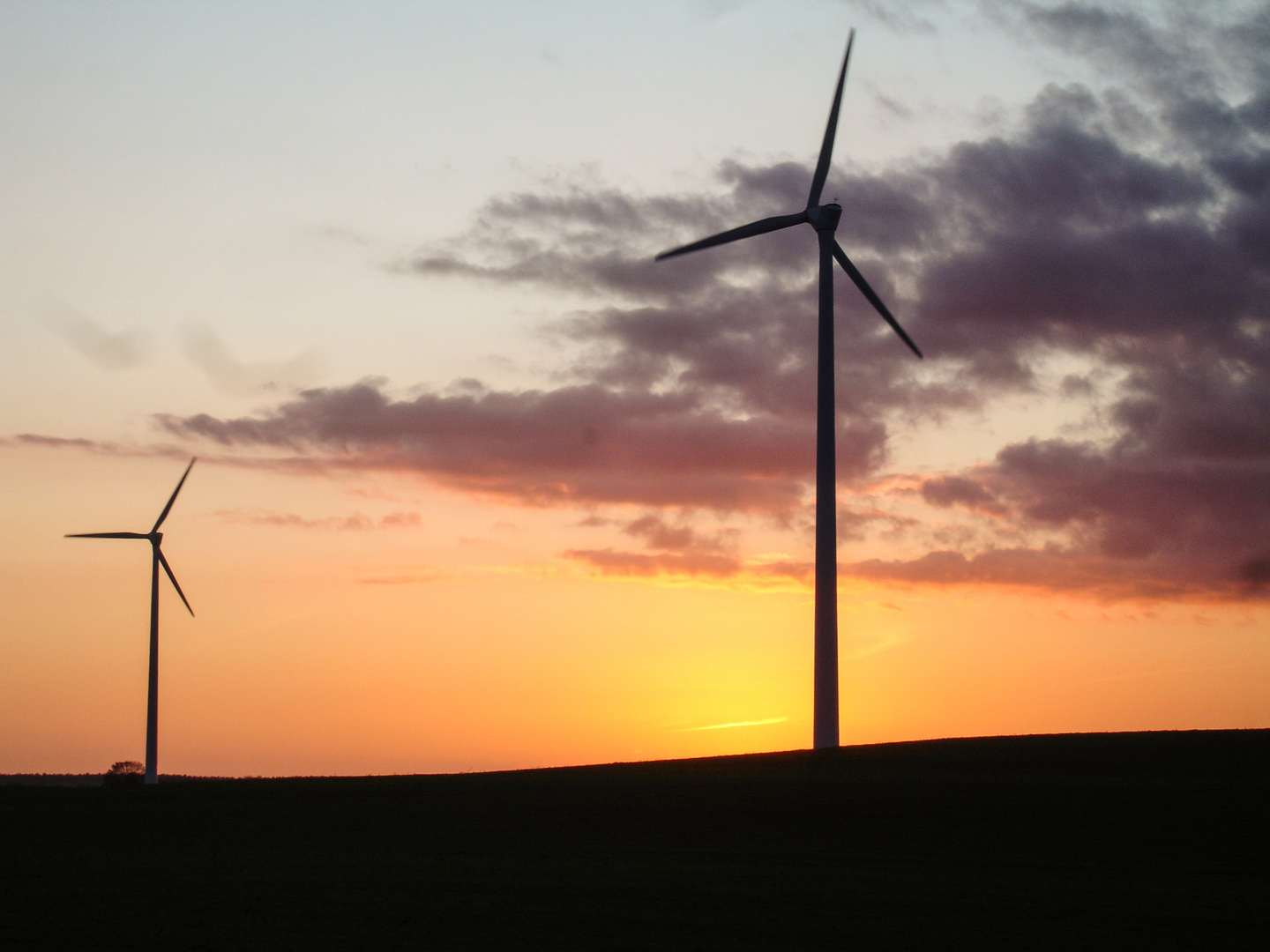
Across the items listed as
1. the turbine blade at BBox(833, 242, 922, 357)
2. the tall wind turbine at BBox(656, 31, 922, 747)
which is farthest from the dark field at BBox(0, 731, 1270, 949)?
the turbine blade at BBox(833, 242, 922, 357)

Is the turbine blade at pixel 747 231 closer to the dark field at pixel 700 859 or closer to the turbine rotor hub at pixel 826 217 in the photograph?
the turbine rotor hub at pixel 826 217

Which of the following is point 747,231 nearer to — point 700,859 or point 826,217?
point 826,217

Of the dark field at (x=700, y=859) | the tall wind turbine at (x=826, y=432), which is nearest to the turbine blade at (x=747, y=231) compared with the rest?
the tall wind turbine at (x=826, y=432)

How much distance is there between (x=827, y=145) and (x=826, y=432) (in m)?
14.3

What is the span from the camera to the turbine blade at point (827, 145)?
52.8 m

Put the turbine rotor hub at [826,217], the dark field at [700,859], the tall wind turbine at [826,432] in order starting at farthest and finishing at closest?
the turbine rotor hub at [826,217]
the tall wind turbine at [826,432]
the dark field at [700,859]

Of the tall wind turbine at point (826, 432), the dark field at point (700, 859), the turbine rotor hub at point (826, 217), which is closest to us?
the dark field at point (700, 859)

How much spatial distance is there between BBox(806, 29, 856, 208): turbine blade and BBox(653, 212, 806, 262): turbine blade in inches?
36.3

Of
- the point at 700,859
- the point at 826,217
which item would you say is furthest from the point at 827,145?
the point at 700,859

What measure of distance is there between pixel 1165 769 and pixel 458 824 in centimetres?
2311

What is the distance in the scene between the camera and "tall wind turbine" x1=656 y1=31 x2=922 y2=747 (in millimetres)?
45125

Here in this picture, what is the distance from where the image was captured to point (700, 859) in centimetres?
2886

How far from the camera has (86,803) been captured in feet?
152

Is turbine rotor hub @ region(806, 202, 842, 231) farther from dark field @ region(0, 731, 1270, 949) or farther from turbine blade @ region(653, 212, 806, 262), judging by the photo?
dark field @ region(0, 731, 1270, 949)
